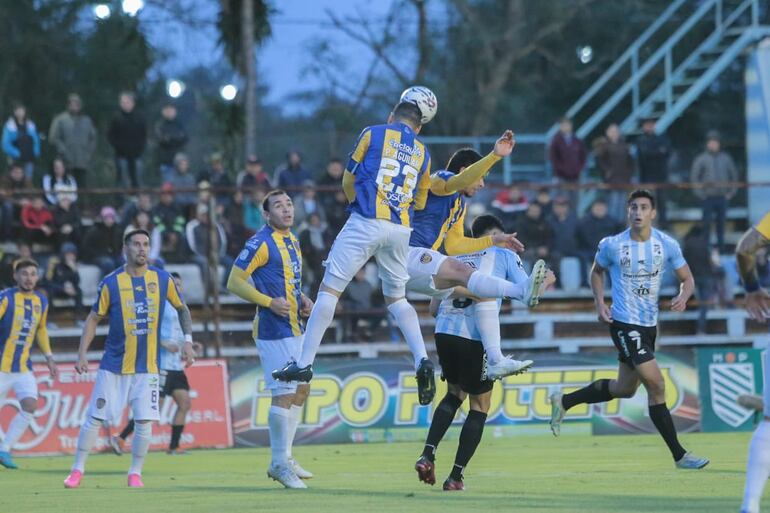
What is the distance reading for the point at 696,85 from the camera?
98.7 feet

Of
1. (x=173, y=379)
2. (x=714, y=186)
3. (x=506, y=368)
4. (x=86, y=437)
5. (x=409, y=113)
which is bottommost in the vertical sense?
(x=86, y=437)

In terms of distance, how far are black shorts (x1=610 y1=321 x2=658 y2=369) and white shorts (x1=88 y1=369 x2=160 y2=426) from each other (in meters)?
4.31

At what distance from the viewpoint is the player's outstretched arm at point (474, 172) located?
10.8 meters

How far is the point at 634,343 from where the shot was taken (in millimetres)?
13430

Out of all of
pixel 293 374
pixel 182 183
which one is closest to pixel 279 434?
pixel 293 374

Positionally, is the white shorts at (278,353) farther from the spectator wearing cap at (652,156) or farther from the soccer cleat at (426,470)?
the spectator wearing cap at (652,156)

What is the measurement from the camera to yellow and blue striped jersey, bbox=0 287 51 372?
16609 mm

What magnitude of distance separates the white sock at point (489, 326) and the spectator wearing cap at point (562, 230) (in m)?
11.0

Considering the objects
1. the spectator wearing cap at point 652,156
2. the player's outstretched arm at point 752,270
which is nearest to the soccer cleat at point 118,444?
the spectator wearing cap at point 652,156

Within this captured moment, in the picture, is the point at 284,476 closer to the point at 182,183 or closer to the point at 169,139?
the point at 182,183

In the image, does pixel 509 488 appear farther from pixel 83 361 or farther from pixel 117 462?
pixel 117 462

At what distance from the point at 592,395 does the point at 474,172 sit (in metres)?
3.68

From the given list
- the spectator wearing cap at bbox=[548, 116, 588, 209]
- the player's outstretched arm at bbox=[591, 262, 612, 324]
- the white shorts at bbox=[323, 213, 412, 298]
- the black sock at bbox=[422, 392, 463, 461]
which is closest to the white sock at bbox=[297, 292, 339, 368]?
the white shorts at bbox=[323, 213, 412, 298]

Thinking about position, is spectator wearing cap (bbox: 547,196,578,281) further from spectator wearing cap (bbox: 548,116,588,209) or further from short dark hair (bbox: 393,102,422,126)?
short dark hair (bbox: 393,102,422,126)
